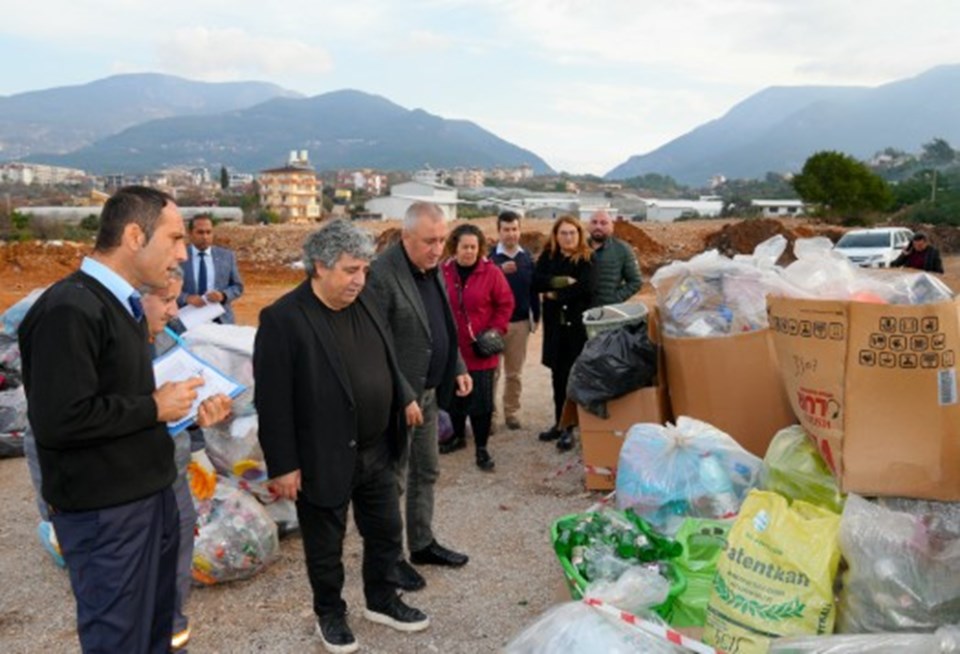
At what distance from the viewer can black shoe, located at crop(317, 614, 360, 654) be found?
3045mm

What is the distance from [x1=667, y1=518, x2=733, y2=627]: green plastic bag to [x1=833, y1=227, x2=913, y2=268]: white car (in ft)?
54.3

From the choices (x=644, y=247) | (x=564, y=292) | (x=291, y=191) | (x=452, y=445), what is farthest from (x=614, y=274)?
(x=291, y=191)

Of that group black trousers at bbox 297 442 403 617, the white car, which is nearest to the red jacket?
black trousers at bbox 297 442 403 617

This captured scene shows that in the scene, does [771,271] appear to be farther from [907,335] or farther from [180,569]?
[180,569]

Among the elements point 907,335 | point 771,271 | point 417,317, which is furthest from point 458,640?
point 771,271

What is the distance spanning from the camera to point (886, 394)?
2775 millimetres

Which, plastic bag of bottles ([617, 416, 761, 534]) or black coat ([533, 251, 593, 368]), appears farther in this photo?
black coat ([533, 251, 593, 368])

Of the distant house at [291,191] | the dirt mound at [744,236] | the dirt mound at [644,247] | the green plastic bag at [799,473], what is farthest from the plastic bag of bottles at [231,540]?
the distant house at [291,191]

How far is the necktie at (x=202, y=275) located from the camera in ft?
18.7

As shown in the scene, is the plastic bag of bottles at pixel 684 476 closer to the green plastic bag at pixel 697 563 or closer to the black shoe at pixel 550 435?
the green plastic bag at pixel 697 563

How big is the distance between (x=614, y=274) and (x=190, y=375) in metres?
3.31

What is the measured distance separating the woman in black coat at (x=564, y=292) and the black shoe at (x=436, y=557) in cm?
182

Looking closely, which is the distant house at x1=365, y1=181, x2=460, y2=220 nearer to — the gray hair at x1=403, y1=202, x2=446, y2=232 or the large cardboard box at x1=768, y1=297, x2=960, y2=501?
the gray hair at x1=403, y1=202, x2=446, y2=232

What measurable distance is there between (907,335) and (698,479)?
1119 mm
